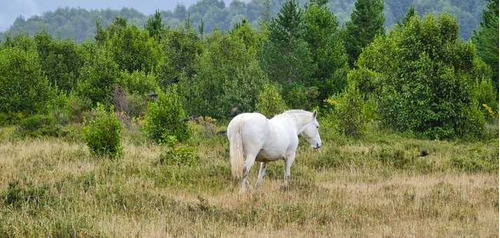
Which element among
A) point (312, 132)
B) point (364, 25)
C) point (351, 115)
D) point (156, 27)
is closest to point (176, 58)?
point (364, 25)

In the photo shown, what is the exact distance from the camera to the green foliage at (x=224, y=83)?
3656cm

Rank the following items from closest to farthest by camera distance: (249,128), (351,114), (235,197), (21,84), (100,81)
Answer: (235,197), (249,128), (351,114), (21,84), (100,81)

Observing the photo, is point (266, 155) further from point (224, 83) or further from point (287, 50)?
point (287, 50)

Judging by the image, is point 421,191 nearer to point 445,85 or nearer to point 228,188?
point 228,188

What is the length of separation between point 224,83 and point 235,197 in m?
26.9

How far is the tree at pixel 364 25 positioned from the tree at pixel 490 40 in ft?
30.0

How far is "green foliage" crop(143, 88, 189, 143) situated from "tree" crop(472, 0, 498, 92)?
34160 mm

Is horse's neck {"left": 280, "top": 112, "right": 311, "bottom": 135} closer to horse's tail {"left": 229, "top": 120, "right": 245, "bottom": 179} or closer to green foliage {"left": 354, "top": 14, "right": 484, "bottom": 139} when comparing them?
horse's tail {"left": 229, "top": 120, "right": 245, "bottom": 179}

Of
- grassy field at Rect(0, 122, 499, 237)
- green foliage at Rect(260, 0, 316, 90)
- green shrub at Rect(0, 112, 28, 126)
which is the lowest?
grassy field at Rect(0, 122, 499, 237)

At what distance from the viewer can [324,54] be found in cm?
4581

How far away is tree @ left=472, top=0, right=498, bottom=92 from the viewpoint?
164ft

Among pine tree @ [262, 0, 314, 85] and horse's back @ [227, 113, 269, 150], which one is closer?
horse's back @ [227, 113, 269, 150]

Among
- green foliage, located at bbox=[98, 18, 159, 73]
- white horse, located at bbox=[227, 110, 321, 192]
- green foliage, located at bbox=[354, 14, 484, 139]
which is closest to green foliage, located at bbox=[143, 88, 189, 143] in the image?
white horse, located at bbox=[227, 110, 321, 192]

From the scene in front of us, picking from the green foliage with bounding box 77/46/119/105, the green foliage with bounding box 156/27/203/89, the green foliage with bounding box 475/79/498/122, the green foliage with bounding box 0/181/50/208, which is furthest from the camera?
the green foliage with bounding box 156/27/203/89
